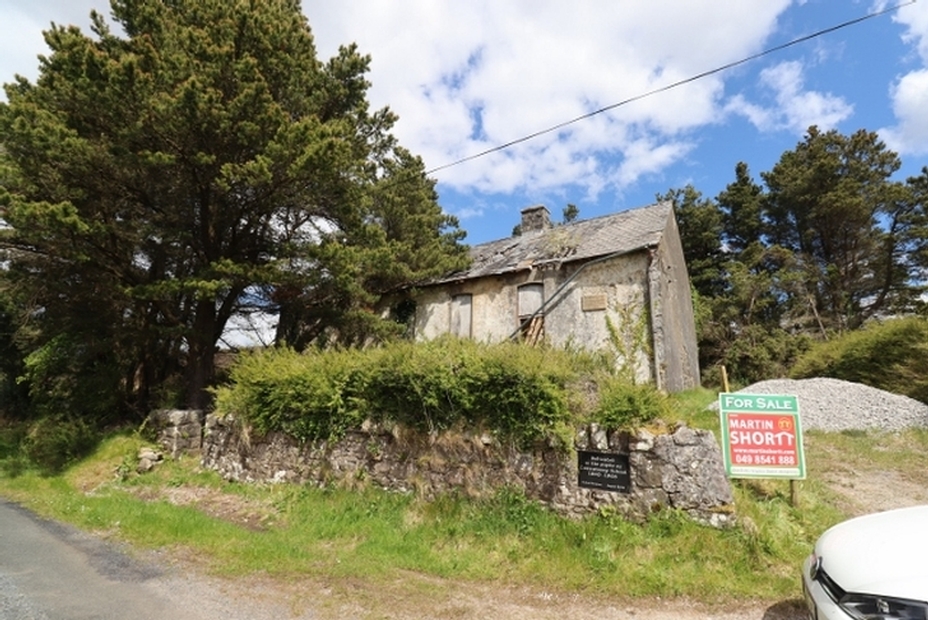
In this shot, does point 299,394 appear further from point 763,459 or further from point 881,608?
point 881,608

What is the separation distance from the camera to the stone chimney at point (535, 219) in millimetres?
20281

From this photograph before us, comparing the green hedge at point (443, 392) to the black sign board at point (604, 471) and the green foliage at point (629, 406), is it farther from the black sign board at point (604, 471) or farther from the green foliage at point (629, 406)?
the black sign board at point (604, 471)

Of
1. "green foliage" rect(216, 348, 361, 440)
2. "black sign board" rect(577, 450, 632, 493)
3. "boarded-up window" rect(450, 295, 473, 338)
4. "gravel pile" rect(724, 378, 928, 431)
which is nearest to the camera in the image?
"black sign board" rect(577, 450, 632, 493)

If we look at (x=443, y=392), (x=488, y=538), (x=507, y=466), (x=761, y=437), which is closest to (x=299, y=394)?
(x=443, y=392)

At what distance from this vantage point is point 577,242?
55.2 feet

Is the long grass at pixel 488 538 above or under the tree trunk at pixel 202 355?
under

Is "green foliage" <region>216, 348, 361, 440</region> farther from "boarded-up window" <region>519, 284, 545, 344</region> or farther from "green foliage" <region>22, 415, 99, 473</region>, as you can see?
"boarded-up window" <region>519, 284, 545, 344</region>

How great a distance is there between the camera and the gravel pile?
1109cm

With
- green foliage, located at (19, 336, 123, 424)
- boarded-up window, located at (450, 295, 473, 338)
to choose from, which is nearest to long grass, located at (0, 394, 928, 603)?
green foliage, located at (19, 336, 123, 424)

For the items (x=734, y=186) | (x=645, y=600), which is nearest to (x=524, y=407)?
(x=645, y=600)

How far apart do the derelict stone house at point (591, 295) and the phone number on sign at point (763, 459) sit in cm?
694

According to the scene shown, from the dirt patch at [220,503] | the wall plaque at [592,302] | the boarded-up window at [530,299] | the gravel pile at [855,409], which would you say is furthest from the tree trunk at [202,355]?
the gravel pile at [855,409]

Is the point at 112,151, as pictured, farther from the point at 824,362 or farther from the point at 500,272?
the point at 824,362

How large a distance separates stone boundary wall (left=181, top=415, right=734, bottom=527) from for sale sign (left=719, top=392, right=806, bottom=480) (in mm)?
566
